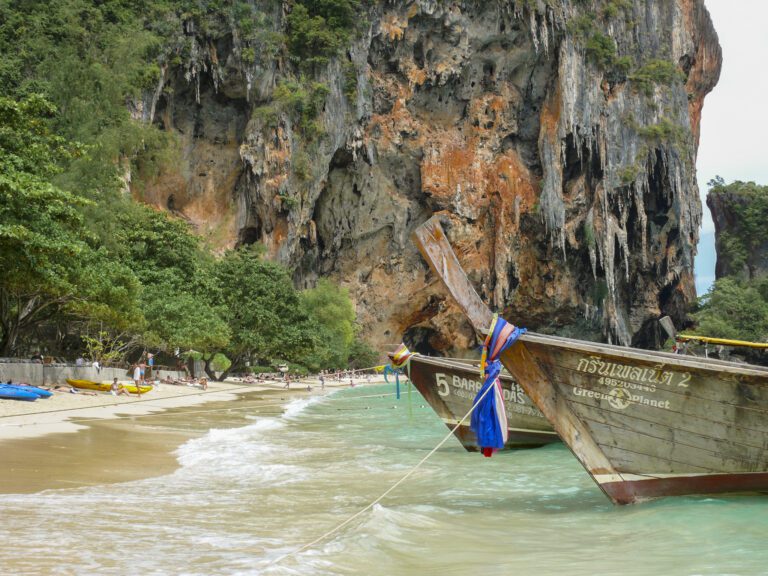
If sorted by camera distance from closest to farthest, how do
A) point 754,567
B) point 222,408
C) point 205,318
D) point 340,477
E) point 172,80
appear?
point 754,567, point 340,477, point 222,408, point 205,318, point 172,80

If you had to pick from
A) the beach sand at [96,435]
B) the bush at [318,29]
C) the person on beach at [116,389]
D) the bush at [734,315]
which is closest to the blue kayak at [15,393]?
the beach sand at [96,435]

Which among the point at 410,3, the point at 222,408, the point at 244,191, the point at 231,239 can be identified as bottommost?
the point at 222,408

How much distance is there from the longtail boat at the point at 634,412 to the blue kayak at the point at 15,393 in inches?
381

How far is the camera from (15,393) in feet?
39.2

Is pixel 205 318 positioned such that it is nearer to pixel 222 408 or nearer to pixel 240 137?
pixel 222 408

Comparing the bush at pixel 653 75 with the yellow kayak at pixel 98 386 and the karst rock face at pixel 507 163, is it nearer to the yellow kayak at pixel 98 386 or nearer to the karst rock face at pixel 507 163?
the karst rock face at pixel 507 163

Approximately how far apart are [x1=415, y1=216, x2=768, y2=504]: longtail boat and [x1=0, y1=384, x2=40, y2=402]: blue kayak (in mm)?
9667

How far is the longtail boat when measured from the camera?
16.3 ft

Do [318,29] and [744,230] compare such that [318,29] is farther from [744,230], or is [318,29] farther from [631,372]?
[744,230]

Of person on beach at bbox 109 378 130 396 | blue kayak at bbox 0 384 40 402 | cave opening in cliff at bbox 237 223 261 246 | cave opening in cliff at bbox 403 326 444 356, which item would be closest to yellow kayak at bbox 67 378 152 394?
person on beach at bbox 109 378 130 396

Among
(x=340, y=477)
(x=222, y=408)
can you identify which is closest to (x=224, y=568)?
(x=340, y=477)

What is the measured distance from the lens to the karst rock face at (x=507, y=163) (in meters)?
39.7

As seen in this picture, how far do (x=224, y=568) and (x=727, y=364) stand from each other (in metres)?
3.72

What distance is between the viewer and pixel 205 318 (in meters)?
22.1
